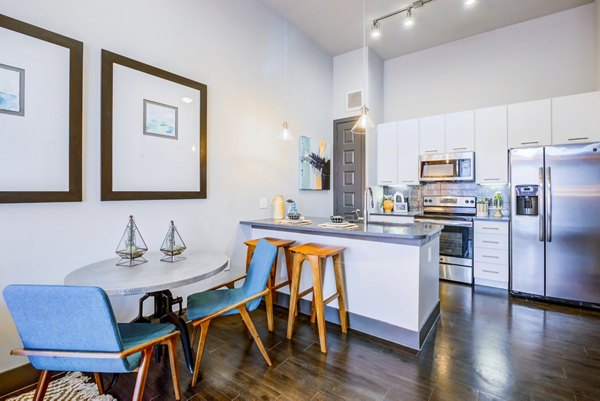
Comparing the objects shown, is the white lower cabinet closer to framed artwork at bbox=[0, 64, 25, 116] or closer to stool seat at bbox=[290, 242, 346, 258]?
stool seat at bbox=[290, 242, 346, 258]

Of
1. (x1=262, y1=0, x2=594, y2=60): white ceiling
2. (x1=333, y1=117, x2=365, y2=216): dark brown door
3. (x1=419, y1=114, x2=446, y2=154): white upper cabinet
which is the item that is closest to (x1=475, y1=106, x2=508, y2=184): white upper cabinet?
(x1=419, y1=114, x2=446, y2=154): white upper cabinet

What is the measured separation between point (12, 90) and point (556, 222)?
5.11 meters

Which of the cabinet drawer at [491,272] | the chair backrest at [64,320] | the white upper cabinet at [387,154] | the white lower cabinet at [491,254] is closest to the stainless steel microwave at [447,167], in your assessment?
the white upper cabinet at [387,154]

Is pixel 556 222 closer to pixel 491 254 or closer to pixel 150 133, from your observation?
pixel 491 254

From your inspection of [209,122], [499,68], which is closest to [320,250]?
[209,122]

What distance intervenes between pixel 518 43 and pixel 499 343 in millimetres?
4215

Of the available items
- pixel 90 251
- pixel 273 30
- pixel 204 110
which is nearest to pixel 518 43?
pixel 273 30

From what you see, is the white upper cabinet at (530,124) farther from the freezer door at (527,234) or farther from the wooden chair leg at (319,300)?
the wooden chair leg at (319,300)

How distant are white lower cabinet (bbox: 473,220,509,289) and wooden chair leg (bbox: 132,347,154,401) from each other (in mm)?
3996

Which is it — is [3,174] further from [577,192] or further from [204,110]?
[577,192]

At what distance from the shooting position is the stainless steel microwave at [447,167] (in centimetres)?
412

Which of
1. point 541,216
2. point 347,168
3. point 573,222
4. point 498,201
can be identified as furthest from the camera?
point 347,168

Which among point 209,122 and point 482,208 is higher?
point 209,122

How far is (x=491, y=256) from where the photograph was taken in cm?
373
